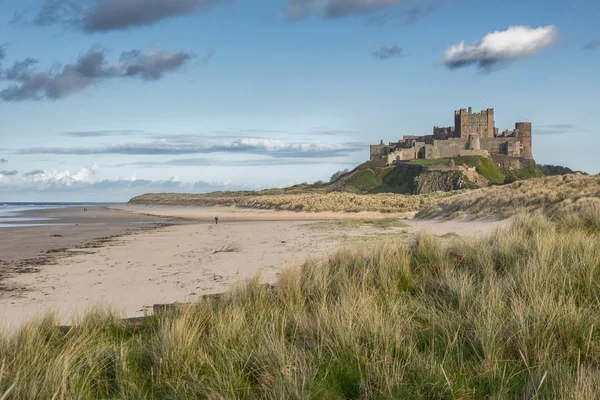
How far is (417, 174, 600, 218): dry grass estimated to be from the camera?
15648 millimetres

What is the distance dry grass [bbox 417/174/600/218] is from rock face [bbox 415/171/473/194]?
5573cm

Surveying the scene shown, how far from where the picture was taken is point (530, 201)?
18.6 meters

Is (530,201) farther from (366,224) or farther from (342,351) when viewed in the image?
(342,351)

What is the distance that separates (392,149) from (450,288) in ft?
393

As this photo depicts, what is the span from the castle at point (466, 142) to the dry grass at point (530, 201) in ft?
279

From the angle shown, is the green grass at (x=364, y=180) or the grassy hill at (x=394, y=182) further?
the green grass at (x=364, y=180)

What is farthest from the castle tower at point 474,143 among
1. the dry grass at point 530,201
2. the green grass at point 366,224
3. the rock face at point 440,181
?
the green grass at point 366,224

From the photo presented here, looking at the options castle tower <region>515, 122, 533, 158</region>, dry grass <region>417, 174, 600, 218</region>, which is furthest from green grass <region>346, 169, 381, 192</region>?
dry grass <region>417, 174, 600, 218</region>

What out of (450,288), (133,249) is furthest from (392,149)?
(450,288)

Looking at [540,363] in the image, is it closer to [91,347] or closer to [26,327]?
[91,347]

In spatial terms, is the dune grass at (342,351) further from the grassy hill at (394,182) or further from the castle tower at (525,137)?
the castle tower at (525,137)

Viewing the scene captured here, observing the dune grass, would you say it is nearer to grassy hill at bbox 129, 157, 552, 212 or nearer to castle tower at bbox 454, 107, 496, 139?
grassy hill at bbox 129, 157, 552, 212

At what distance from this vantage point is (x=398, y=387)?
312 cm

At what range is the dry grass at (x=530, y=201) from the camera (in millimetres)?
15648
